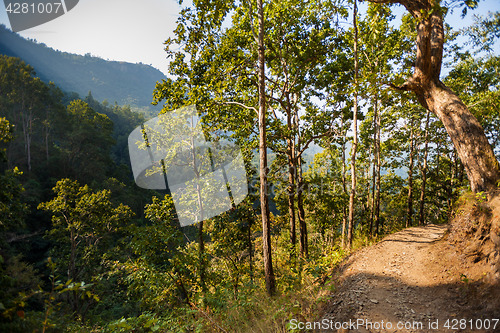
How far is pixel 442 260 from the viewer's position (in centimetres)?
500

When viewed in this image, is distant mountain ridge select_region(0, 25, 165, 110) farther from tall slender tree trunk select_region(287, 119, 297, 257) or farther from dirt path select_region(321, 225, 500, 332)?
dirt path select_region(321, 225, 500, 332)

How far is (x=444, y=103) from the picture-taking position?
16.7 ft

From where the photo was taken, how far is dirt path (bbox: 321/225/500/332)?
11.7ft

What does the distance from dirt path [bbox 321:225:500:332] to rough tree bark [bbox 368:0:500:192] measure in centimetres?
189

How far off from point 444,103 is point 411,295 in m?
4.34

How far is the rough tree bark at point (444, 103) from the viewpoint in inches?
182

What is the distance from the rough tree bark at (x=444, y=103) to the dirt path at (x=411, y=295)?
189 centimetres

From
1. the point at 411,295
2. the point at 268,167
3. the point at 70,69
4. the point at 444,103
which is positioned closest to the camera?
the point at 411,295

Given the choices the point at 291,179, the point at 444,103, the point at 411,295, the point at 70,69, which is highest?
the point at 70,69

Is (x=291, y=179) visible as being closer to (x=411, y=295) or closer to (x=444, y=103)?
(x=444, y=103)

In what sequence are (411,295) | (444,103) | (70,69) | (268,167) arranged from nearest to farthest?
(411,295)
(444,103)
(268,167)
(70,69)

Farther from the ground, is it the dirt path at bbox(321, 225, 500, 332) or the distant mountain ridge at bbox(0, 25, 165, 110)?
the distant mountain ridge at bbox(0, 25, 165, 110)

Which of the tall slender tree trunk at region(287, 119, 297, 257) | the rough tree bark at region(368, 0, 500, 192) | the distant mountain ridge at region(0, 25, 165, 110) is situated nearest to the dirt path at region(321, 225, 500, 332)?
the rough tree bark at region(368, 0, 500, 192)

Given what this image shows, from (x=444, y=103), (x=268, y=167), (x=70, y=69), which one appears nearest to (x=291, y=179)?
(x=268, y=167)
